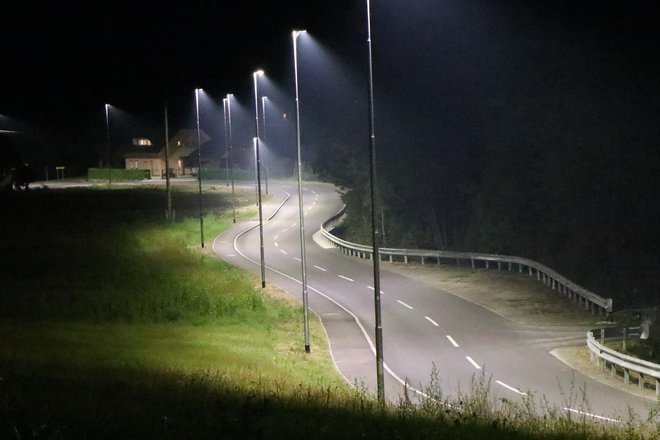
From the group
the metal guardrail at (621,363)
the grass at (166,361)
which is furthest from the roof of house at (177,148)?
the metal guardrail at (621,363)

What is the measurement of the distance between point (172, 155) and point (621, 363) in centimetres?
11832

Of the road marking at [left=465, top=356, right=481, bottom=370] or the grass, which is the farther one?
the road marking at [left=465, top=356, right=481, bottom=370]

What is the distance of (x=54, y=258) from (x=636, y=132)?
3806 cm

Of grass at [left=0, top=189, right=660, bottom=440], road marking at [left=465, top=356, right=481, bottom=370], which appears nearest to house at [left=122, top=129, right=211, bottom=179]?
grass at [left=0, top=189, right=660, bottom=440]

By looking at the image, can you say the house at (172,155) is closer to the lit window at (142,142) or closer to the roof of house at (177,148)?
the roof of house at (177,148)

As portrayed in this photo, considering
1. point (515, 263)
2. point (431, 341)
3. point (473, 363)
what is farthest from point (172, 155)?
point (473, 363)

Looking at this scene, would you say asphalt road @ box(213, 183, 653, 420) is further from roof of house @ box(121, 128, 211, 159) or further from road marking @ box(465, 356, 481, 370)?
roof of house @ box(121, 128, 211, 159)

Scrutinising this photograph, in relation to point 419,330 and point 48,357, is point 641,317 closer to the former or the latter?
point 419,330

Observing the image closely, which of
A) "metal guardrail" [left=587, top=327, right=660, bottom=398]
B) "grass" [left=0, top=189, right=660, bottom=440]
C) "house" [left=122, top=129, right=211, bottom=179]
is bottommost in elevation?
"metal guardrail" [left=587, top=327, right=660, bottom=398]

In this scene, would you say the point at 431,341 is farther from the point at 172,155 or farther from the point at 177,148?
the point at 172,155

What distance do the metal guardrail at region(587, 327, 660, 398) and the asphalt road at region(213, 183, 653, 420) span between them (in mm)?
862

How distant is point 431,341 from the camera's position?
25.7 meters

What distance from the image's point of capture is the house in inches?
5094

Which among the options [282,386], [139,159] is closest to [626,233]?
[282,386]
